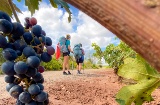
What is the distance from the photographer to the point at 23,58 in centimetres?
130

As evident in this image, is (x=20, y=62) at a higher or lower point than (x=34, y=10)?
lower

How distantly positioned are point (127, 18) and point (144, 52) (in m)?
0.06

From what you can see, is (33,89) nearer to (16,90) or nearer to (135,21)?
(16,90)

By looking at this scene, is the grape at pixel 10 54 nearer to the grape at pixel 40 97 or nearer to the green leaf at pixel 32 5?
the grape at pixel 40 97

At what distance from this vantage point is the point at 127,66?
4.44 feet

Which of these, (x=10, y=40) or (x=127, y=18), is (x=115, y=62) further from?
(x=127, y=18)

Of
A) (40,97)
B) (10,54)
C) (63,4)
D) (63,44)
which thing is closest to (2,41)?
(10,54)

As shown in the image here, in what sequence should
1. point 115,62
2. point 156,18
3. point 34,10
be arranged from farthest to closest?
point 115,62, point 34,10, point 156,18

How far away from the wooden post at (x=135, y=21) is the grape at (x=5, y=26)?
0.79 m

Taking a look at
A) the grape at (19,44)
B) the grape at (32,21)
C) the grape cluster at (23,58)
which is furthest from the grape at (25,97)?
the grape at (32,21)

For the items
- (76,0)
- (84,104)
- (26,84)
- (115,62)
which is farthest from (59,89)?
(76,0)

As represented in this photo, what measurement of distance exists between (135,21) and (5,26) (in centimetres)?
87

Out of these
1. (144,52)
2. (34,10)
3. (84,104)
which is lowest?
(84,104)

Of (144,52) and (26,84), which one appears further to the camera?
(26,84)
